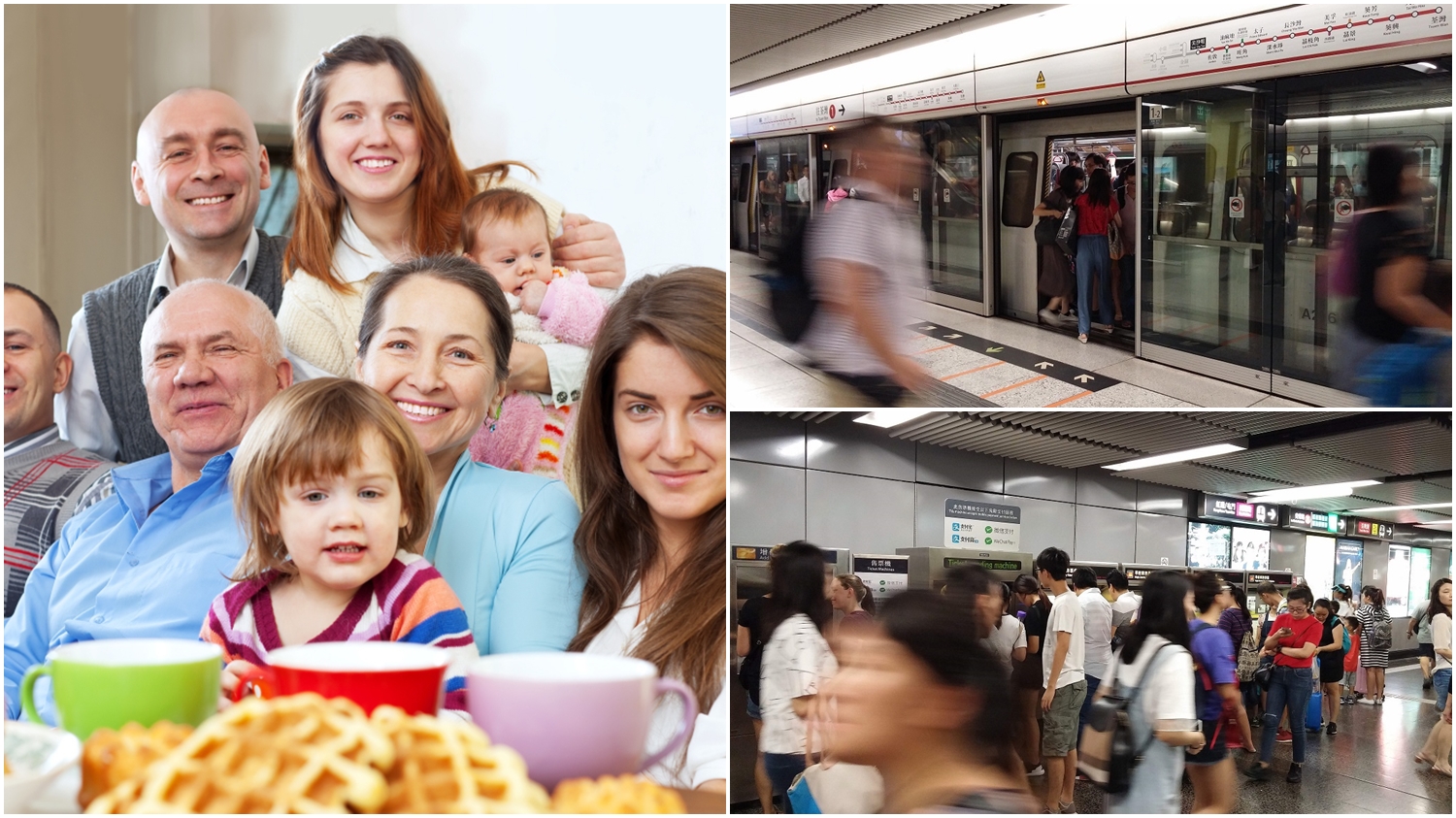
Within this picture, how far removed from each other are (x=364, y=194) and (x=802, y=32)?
88 centimetres

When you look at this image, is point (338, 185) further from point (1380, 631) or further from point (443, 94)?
point (1380, 631)

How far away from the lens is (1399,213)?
84.0 inches

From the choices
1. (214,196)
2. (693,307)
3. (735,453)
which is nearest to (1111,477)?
(735,453)

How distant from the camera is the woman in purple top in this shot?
2111 millimetres

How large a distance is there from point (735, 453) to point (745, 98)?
0.68 meters

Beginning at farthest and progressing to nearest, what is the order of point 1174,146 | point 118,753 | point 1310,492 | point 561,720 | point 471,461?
point 1174,146 < point 1310,492 < point 471,461 < point 561,720 < point 118,753

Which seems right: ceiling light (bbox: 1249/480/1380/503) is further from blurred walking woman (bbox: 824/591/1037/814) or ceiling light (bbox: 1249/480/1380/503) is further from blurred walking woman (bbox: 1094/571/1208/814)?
blurred walking woman (bbox: 824/591/1037/814)

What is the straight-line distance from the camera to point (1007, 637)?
2139 millimetres

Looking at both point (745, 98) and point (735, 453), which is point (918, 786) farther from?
point (745, 98)

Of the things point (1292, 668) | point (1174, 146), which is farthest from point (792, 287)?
point (1292, 668)

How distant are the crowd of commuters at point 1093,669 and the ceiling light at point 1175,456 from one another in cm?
22

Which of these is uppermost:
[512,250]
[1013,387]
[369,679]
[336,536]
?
[512,250]

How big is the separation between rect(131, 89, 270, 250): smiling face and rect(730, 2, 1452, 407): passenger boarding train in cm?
87

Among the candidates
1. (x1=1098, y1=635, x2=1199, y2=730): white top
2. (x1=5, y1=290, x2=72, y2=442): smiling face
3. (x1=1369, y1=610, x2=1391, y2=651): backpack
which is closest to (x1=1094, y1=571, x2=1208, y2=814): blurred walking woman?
(x1=1098, y1=635, x2=1199, y2=730): white top
